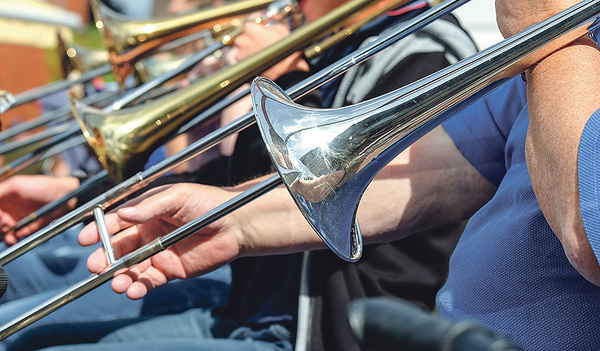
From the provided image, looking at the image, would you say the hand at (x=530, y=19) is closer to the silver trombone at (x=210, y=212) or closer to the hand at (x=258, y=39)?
the silver trombone at (x=210, y=212)

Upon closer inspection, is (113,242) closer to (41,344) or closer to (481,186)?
(41,344)

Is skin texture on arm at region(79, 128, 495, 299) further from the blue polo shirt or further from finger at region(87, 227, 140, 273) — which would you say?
the blue polo shirt

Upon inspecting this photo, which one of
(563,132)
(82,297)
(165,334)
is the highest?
(563,132)

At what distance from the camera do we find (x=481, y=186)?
915 mm

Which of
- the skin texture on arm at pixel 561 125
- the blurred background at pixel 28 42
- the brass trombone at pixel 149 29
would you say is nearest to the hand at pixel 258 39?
the brass trombone at pixel 149 29

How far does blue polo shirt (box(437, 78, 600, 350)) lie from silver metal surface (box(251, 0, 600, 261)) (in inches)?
5.0

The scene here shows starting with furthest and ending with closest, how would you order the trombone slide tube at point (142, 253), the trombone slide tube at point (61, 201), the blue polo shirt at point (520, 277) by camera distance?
the trombone slide tube at point (61, 201) < the trombone slide tube at point (142, 253) < the blue polo shirt at point (520, 277)

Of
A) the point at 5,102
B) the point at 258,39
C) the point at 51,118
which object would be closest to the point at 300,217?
the point at 258,39

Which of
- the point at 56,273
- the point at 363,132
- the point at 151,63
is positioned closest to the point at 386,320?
the point at 363,132

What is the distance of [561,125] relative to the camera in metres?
0.59

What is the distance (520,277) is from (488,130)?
0.30 meters

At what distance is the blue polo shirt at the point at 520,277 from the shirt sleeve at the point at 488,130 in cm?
3

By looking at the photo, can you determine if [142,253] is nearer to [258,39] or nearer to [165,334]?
[165,334]

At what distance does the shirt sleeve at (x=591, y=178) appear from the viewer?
522 millimetres
